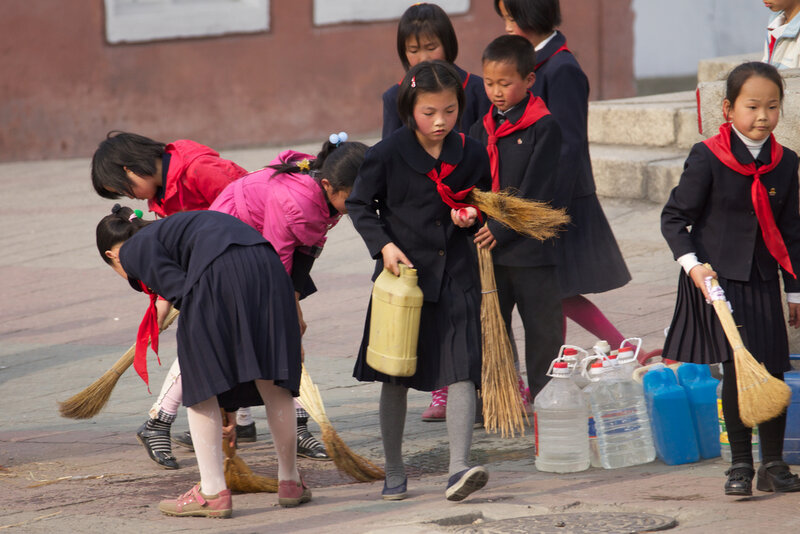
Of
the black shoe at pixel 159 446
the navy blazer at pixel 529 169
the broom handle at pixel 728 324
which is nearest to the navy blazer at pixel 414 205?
the navy blazer at pixel 529 169

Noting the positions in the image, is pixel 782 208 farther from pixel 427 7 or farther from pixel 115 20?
pixel 115 20

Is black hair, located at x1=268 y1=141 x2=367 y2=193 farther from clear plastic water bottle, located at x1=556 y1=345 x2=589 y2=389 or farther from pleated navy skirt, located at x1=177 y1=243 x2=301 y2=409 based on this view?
clear plastic water bottle, located at x1=556 y1=345 x2=589 y2=389

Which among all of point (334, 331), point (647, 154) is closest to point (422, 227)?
point (334, 331)

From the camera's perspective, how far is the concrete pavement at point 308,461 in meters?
3.94

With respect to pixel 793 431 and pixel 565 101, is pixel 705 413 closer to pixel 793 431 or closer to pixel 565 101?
pixel 793 431

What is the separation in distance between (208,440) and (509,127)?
1745mm

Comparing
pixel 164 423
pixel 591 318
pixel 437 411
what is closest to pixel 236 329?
pixel 164 423

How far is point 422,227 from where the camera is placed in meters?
4.22

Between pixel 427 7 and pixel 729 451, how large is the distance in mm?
2234

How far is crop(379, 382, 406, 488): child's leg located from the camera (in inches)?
167

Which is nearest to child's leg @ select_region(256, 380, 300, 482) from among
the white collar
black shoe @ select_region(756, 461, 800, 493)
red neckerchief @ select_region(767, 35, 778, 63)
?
black shoe @ select_region(756, 461, 800, 493)

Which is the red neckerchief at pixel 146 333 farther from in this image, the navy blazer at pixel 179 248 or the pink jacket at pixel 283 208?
the pink jacket at pixel 283 208

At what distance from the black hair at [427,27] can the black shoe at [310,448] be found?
164cm

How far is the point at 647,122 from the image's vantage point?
10039 millimetres
